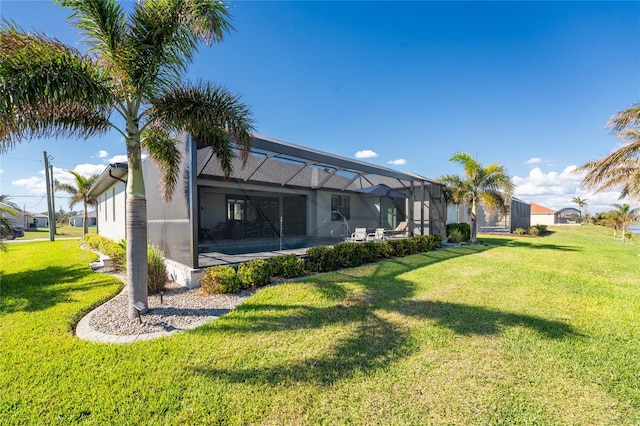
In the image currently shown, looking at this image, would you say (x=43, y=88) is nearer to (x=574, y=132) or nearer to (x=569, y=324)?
(x=569, y=324)

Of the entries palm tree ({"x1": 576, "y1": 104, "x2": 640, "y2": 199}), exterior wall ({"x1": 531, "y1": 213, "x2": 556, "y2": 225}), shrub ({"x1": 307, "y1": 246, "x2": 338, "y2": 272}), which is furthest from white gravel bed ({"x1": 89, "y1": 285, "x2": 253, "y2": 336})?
exterior wall ({"x1": 531, "y1": 213, "x2": 556, "y2": 225})

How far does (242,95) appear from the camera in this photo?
567 centimetres

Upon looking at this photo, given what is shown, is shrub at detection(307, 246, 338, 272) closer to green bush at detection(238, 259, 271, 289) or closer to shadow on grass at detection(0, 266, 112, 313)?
green bush at detection(238, 259, 271, 289)

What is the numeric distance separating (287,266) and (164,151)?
4.20m

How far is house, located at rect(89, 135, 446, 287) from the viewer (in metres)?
8.71

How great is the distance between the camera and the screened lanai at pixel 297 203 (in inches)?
452

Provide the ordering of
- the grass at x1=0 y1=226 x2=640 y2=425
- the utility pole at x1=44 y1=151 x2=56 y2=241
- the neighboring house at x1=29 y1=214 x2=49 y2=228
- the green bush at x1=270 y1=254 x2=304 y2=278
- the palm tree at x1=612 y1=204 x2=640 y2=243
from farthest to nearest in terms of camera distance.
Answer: the neighboring house at x1=29 y1=214 x2=49 y2=228, the palm tree at x1=612 y1=204 x2=640 y2=243, the utility pole at x1=44 y1=151 x2=56 y2=241, the green bush at x1=270 y1=254 x2=304 y2=278, the grass at x1=0 y1=226 x2=640 y2=425

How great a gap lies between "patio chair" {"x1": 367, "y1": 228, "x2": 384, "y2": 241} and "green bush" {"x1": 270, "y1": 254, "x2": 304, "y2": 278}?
680cm

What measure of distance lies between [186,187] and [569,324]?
27.0ft

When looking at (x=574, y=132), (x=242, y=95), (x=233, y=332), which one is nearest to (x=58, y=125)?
(x=242, y=95)

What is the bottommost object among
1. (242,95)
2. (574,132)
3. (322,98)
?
(242,95)

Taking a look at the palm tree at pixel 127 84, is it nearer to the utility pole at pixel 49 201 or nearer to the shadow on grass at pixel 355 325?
the shadow on grass at pixel 355 325

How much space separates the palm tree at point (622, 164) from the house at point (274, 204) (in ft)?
21.0

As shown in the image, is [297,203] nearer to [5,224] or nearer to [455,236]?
[455,236]
